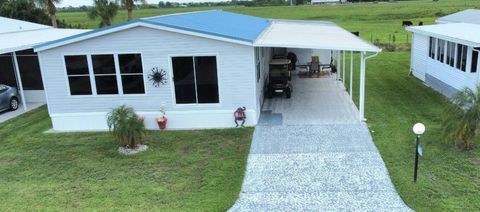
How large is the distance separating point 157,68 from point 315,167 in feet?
18.3

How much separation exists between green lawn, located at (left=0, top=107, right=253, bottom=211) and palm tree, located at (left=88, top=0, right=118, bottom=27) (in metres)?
26.6

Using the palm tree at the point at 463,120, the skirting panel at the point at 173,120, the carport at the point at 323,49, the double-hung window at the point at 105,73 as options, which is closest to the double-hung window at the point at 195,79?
the skirting panel at the point at 173,120

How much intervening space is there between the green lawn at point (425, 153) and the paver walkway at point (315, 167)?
0.32m

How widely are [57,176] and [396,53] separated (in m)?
23.7

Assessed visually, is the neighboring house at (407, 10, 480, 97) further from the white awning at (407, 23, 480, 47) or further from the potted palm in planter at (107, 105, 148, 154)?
the potted palm in planter at (107, 105, 148, 154)

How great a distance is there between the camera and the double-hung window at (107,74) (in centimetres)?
1231

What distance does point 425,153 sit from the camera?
981 centimetres

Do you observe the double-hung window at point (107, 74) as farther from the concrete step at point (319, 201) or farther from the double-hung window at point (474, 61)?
the double-hung window at point (474, 61)

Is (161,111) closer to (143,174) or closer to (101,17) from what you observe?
(143,174)

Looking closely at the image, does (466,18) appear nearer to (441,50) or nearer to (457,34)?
(441,50)

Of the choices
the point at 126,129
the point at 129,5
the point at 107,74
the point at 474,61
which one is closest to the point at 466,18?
the point at 474,61

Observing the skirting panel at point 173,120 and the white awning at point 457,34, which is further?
the white awning at point 457,34

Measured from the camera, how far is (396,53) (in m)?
27.6

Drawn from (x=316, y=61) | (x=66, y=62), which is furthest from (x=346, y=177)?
(x=316, y=61)
